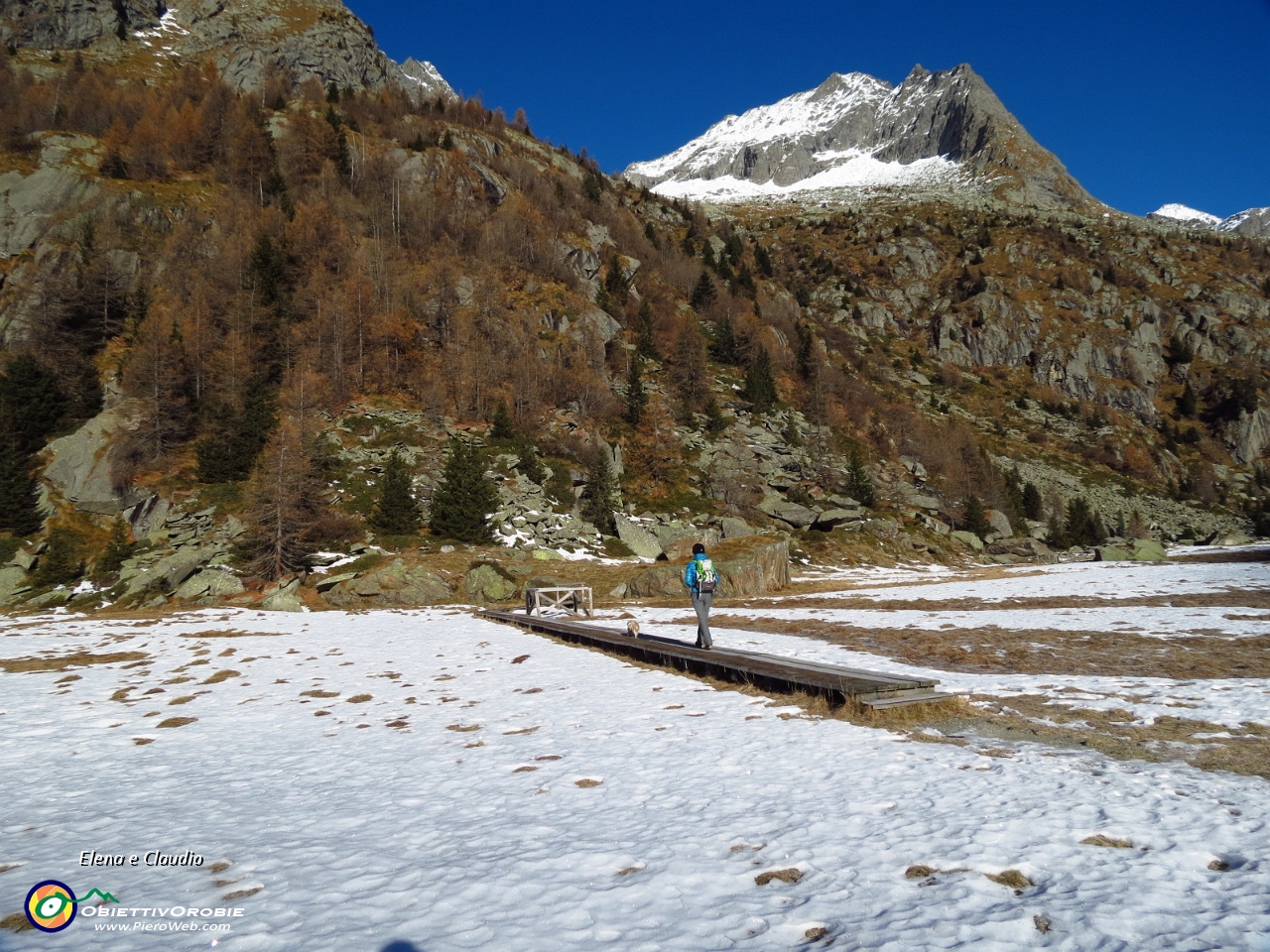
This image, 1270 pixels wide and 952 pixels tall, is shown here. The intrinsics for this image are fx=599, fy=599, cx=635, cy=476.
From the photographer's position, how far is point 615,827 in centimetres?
494

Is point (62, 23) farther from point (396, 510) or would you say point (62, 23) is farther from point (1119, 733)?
point (1119, 733)

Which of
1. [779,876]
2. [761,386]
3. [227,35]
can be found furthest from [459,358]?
[227,35]

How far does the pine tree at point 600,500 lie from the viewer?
36750 millimetres

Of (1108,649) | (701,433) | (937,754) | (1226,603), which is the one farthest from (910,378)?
(937,754)

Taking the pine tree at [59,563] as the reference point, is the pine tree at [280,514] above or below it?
above

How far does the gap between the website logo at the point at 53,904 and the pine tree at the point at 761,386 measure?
2059 inches

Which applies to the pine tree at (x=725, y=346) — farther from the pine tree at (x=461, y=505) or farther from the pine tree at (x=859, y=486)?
the pine tree at (x=461, y=505)

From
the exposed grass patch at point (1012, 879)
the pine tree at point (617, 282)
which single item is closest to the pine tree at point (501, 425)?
the pine tree at point (617, 282)

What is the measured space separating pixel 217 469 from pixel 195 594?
36.5ft

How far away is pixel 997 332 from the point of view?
102m

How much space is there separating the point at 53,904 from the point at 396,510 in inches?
1150

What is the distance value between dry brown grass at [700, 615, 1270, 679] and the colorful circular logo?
451 inches

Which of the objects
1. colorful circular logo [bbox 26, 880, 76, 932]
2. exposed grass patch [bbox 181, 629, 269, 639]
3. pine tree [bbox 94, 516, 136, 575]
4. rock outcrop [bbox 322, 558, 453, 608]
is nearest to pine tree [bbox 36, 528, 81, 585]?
pine tree [bbox 94, 516, 136, 575]

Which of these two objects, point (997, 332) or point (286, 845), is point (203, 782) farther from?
point (997, 332)
